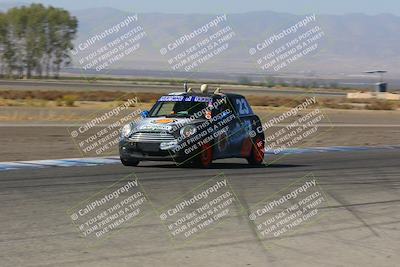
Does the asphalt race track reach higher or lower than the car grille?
lower

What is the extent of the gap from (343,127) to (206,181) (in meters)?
21.3

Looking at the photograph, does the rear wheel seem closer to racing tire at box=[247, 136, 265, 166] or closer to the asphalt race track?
the asphalt race track

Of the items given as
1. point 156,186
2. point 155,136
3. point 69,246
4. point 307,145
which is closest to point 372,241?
point 69,246

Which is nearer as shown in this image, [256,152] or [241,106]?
[241,106]

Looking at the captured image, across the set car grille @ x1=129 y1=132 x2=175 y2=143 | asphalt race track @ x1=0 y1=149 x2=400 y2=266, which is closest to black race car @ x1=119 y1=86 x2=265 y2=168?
car grille @ x1=129 y1=132 x2=175 y2=143

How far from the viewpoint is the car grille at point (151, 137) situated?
48.5 ft

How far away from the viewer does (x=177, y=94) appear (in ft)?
52.9

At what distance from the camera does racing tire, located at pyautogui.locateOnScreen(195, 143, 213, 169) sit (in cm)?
1505

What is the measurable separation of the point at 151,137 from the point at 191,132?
75 cm

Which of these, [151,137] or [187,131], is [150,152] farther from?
[187,131]

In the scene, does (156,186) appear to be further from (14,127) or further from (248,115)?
(14,127)

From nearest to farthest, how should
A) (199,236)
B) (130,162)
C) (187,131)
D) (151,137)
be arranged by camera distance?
1. (199,236)
2. (187,131)
3. (151,137)
4. (130,162)

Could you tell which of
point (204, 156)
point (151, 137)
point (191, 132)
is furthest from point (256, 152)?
point (151, 137)

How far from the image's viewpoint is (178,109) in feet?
51.5
